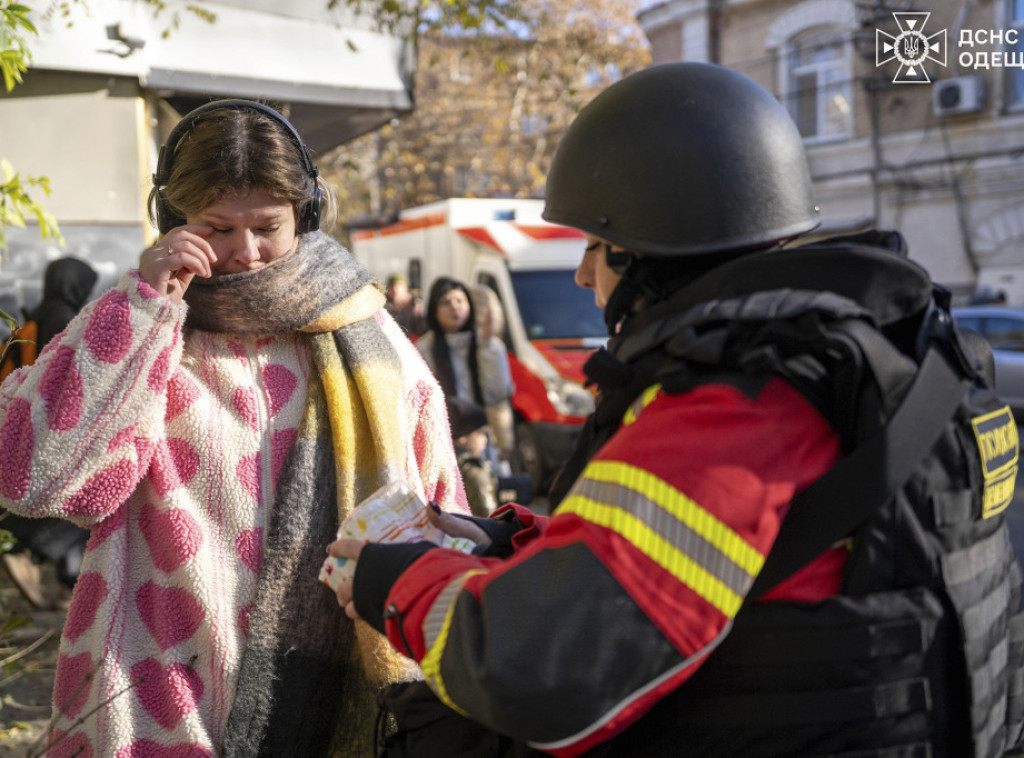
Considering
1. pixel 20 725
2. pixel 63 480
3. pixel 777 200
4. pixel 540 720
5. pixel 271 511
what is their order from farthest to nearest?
1. pixel 20 725
2. pixel 271 511
3. pixel 63 480
4. pixel 777 200
5. pixel 540 720

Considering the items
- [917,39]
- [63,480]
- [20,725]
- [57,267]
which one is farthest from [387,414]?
[917,39]

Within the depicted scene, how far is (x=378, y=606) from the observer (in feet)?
4.36

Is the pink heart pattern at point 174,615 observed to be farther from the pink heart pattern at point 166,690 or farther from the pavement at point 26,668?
the pavement at point 26,668

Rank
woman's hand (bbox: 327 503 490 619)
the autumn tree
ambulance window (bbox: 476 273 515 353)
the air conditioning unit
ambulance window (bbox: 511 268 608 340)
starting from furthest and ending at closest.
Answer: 1. the autumn tree
2. the air conditioning unit
3. ambulance window (bbox: 476 273 515 353)
4. ambulance window (bbox: 511 268 608 340)
5. woman's hand (bbox: 327 503 490 619)

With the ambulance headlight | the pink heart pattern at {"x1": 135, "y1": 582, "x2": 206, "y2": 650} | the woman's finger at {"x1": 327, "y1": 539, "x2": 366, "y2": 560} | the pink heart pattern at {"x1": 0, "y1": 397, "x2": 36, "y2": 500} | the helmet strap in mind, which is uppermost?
the helmet strap

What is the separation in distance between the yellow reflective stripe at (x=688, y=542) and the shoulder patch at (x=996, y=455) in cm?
36

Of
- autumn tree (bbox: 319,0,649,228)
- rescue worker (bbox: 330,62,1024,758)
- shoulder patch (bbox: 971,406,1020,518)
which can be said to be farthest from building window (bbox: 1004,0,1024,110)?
rescue worker (bbox: 330,62,1024,758)

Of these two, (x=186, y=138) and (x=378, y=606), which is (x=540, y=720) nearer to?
(x=378, y=606)

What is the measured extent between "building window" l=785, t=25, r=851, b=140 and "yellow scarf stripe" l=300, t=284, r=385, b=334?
20115mm

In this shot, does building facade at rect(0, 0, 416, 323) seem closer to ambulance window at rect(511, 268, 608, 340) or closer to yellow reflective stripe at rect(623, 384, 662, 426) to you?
ambulance window at rect(511, 268, 608, 340)

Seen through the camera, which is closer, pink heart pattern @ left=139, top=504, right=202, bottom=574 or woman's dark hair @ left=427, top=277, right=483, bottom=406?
pink heart pattern @ left=139, top=504, right=202, bottom=574

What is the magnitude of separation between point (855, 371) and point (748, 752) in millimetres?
458

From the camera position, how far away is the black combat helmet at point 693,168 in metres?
1.43

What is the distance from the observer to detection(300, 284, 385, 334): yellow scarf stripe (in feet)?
6.37
